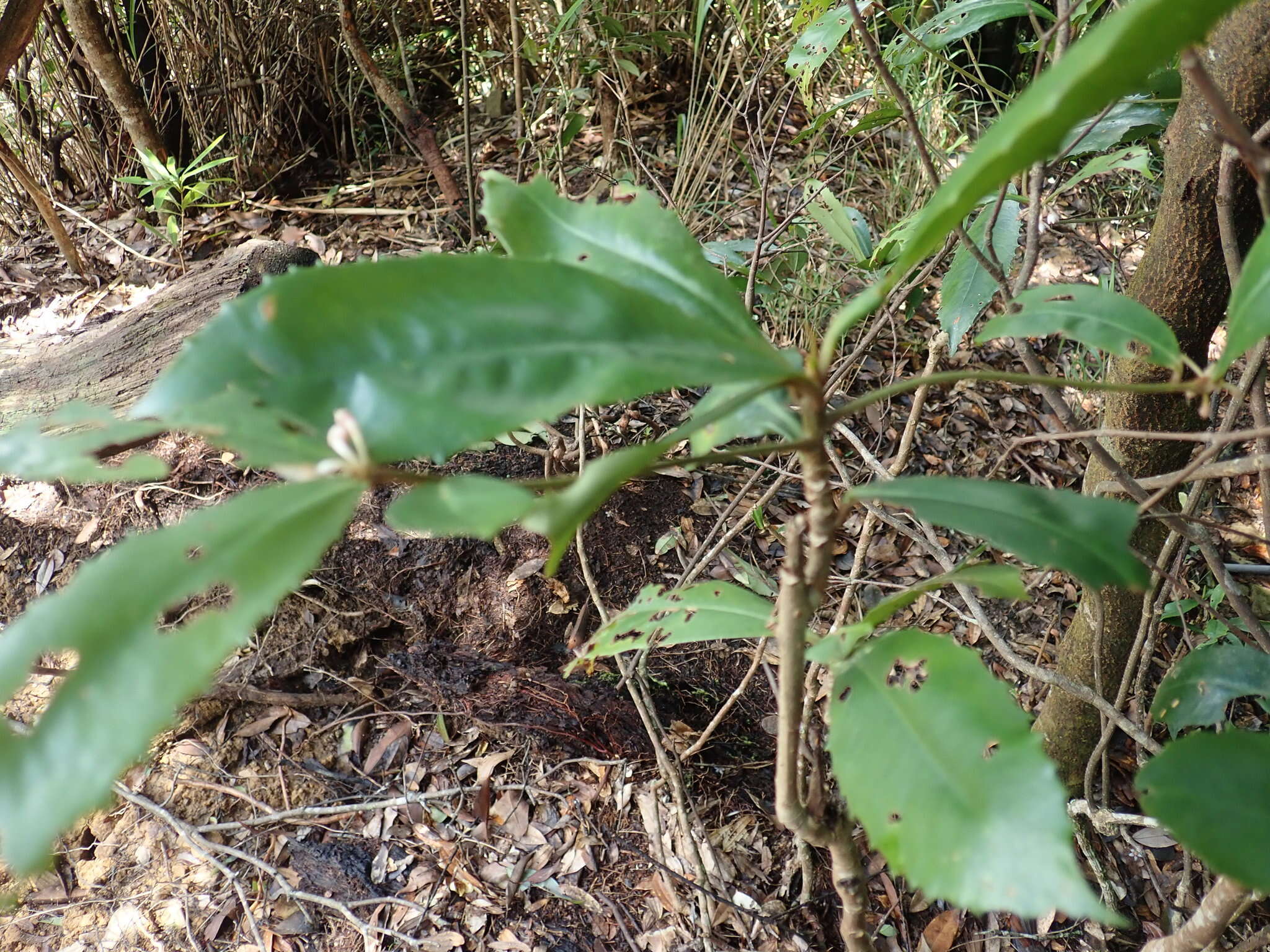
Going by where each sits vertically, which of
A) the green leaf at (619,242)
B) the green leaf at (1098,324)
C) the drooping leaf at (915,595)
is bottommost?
the drooping leaf at (915,595)

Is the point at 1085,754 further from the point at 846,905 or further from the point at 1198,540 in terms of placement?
the point at 846,905

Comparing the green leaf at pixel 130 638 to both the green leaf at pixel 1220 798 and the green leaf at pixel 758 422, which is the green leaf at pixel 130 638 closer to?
the green leaf at pixel 758 422

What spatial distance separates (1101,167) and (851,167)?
1.50 metres

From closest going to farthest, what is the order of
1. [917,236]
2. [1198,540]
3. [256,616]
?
[256,616] < [917,236] < [1198,540]

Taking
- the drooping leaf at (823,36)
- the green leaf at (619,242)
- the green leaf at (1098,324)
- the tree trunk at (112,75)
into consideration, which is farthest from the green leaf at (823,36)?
the tree trunk at (112,75)

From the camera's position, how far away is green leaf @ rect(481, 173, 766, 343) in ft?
1.97

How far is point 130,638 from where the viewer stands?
39cm

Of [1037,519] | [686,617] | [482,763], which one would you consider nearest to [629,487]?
[482,763]

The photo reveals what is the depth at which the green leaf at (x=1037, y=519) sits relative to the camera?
1.78 ft

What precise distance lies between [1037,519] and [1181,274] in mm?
739

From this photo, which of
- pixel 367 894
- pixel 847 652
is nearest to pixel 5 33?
pixel 367 894

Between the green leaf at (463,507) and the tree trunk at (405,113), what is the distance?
2.46 m

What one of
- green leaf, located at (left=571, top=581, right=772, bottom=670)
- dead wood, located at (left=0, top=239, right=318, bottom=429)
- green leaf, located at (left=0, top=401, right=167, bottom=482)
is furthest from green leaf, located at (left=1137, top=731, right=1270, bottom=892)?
dead wood, located at (left=0, top=239, right=318, bottom=429)

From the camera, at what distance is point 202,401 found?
1.54 feet
